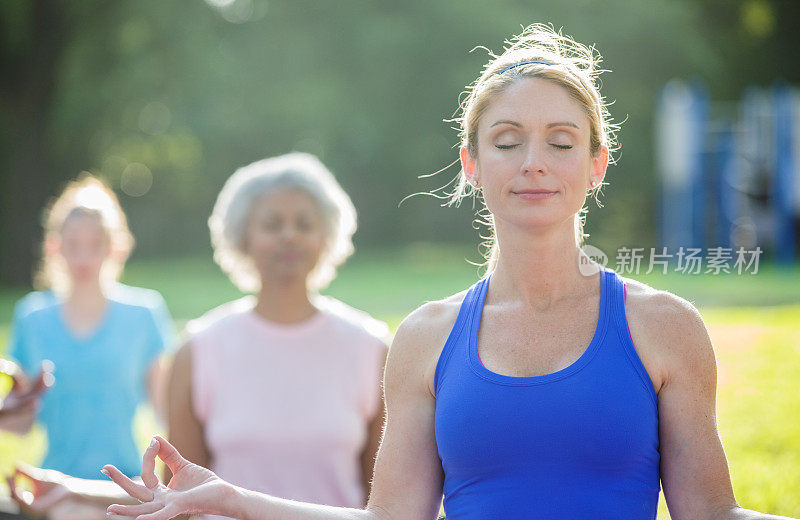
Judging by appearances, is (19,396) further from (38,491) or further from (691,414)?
(691,414)

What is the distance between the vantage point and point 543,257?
1879 mm

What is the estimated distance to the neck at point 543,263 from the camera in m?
1.87

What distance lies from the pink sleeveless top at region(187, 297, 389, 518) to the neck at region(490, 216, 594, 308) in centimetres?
151

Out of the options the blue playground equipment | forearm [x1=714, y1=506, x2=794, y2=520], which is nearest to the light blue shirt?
forearm [x1=714, y1=506, x2=794, y2=520]

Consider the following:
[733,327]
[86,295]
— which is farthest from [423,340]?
[733,327]

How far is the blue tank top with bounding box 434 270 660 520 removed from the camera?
5.59 feet

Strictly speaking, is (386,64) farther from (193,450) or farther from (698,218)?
(193,450)

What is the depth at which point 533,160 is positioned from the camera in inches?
70.3

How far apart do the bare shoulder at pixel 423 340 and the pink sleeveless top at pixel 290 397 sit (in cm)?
137

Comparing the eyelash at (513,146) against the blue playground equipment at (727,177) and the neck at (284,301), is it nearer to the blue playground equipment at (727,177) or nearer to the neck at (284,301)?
the neck at (284,301)

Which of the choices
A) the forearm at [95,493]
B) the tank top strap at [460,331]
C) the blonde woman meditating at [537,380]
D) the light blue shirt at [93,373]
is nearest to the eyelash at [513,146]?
the blonde woman meditating at [537,380]

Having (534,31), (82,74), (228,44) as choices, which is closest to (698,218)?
(82,74)

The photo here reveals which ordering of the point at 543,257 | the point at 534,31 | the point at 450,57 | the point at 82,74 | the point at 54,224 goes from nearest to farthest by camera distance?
the point at 543,257
the point at 534,31
the point at 54,224
the point at 82,74
the point at 450,57

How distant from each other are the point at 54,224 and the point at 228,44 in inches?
992
